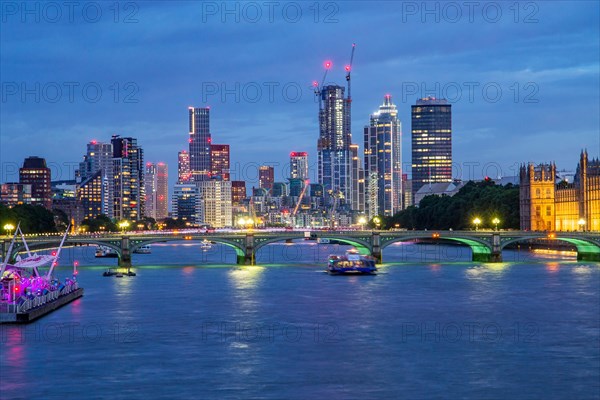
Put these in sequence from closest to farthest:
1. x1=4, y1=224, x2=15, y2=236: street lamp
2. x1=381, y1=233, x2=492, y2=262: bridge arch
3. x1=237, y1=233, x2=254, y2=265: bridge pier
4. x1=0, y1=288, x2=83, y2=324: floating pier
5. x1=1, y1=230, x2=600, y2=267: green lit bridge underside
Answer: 1. x1=0, y1=288, x2=83, y2=324: floating pier
2. x1=1, y1=230, x2=600, y2=267: green lit bridge underside
3. x1=237, y1=233, x2=254, y2=265: bridge pier
4. x1=381, y1=233, x2=492, y2=262: bridge arch
5. x1=4, y1=224, x2=15, y2=236: street lamp

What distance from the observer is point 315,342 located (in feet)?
234

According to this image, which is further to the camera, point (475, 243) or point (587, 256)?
point (475, 243)

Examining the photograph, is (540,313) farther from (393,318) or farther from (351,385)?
(351,385)

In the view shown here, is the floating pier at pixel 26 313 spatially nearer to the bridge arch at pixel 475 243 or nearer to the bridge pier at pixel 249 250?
the bridge pier at pixel 249 250

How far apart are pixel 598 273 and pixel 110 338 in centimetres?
7051

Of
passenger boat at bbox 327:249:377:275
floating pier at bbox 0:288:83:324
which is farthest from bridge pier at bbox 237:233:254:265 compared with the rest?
floating pier at bbox 0:288:83:324

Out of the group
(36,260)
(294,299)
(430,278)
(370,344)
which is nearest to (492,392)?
(370,344)

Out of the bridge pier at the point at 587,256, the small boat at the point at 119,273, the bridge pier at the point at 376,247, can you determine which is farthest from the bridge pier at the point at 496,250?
the small boat at the point at 119,273

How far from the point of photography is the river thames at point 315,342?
185 ft

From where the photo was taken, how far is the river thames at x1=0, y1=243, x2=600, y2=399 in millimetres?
56469

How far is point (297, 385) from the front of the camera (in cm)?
5697

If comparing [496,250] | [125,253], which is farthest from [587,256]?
[125,253]

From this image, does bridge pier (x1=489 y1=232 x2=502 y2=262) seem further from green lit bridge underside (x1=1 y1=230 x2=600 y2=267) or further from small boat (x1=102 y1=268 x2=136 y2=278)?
small boat (x1=102 y1=268 x2=136 y2=278)

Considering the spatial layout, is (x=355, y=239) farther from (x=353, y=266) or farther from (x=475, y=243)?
(x=353, y=266)
